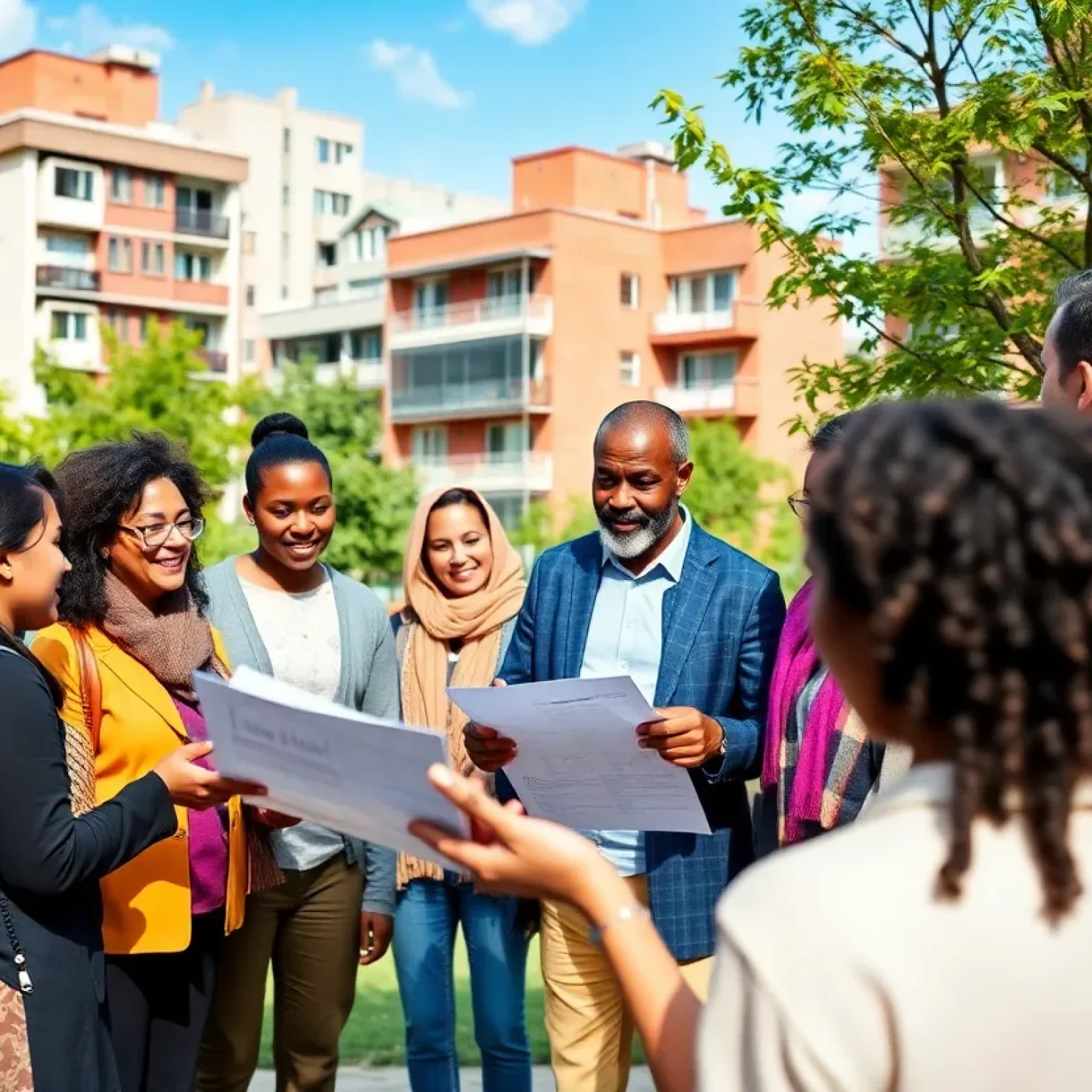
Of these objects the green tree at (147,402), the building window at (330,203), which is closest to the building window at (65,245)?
the green tree at (147,402)

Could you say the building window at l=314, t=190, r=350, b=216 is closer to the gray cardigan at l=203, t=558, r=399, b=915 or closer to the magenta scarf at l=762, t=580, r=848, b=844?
the gray cardigan at l=203, t=558, r=399, b=915

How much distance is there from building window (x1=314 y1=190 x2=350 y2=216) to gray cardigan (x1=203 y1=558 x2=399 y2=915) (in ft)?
239

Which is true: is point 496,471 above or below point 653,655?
above

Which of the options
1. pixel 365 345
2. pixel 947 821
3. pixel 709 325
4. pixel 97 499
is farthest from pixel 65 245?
pixel 947 821

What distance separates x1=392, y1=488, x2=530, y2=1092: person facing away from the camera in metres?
4.79

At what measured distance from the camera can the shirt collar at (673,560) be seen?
14.4ft

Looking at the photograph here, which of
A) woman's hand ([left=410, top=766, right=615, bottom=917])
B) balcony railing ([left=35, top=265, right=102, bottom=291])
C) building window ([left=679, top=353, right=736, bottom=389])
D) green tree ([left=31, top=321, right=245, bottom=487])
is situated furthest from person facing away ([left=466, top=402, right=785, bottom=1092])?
balcony railing ([left=35, top=265, right=102, bottom=291])

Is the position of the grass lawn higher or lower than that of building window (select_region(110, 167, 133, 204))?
lower

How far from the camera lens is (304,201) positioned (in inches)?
2921

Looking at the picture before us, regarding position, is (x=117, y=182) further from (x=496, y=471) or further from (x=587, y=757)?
(x=587, y=757)

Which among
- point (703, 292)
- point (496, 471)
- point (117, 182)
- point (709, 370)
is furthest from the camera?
point (117, 182)

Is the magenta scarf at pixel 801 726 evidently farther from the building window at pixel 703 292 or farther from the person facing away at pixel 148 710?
the building window at pixel 703 292

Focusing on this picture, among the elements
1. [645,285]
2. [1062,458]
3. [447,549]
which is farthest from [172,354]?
[1062,458]

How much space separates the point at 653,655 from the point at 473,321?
148 feet
